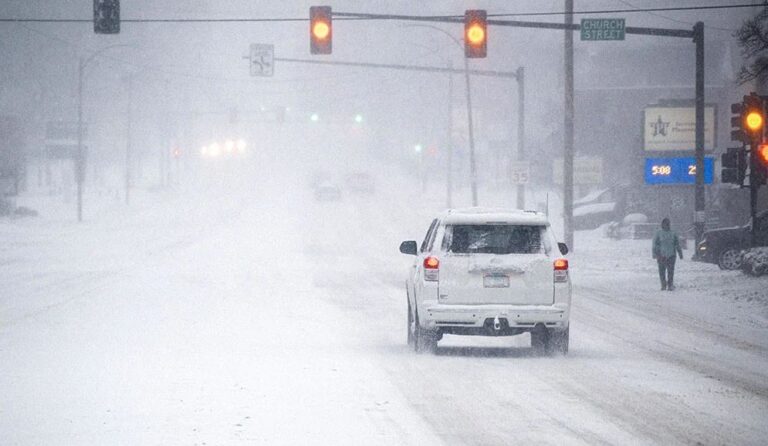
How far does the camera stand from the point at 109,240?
51.3m

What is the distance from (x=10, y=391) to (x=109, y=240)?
3848cm

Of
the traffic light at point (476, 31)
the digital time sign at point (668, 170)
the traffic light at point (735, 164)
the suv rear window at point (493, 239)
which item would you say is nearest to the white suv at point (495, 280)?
the suv rear window at point (493, 239)

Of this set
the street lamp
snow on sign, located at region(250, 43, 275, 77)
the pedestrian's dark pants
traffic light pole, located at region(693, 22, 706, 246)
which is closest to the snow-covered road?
the pedestrian's dark pants

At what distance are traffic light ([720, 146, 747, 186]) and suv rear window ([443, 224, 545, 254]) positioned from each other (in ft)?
47.8

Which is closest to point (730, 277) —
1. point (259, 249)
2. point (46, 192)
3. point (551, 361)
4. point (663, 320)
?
point (663, 320)

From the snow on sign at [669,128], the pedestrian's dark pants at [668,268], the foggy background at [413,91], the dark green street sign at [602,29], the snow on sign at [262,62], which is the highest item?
the foggy background at [413,91]

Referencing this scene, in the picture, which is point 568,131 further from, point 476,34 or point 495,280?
point 495,280

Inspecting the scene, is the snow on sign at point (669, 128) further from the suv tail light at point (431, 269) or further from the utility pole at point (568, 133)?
the suv tail light at point (431, 269)

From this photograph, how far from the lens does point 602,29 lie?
31.6m

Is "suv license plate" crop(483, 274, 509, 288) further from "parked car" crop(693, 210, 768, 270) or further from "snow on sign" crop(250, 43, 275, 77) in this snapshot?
"snow on sign" crop(250, 43, 275, 77)

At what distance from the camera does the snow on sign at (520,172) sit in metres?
46.5

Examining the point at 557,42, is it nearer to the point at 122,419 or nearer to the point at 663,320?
the point at 663,320

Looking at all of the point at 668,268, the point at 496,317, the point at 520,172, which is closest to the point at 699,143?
the point at 668,268

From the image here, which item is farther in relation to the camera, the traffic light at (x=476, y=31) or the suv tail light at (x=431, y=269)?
the traffic light at (x=476, y=31)
